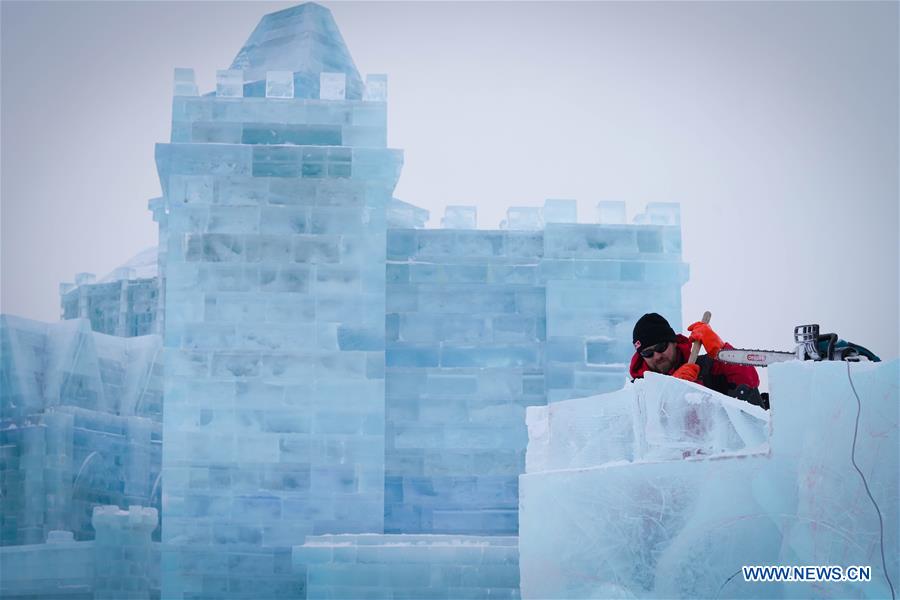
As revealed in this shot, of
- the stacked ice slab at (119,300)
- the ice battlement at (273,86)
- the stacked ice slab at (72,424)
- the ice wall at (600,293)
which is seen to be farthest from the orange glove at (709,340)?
the stacked ice slab at (119,300)

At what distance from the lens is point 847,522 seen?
5.12 m

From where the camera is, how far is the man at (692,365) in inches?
252

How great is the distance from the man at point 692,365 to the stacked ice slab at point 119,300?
7.20 meters

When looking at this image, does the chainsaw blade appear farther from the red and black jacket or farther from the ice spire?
the ice spire

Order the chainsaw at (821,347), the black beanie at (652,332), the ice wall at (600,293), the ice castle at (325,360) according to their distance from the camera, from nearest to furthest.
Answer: the chainsaw at (821,347) < the black beanie at (652,332) < the ice castle at (325,360) < the ice wall at (600,293)

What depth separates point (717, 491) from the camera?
548 centimetres

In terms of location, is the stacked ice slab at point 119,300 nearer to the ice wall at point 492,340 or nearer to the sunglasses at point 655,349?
the ice wall at point 492,340

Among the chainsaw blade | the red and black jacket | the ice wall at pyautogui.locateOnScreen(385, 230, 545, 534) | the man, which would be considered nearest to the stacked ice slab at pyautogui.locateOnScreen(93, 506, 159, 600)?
the ice wall at pyautogui.locateOnScreen(385, 230, 545, 534)

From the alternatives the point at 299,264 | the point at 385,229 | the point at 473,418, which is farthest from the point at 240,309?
the point at 473,418

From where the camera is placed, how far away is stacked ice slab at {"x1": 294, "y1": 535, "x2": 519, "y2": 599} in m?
9.13

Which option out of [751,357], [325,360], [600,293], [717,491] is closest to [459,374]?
[325,360]

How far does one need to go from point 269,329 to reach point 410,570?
2748mm

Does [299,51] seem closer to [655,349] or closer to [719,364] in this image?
[655,349]

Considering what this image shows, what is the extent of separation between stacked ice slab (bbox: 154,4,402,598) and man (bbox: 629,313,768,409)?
3.93m
